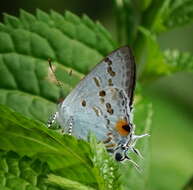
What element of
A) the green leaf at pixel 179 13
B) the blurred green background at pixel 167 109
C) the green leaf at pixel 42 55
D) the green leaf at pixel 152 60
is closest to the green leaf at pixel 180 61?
the green leaf at pixel 152 60

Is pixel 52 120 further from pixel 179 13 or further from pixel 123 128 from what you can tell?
pixel 179 13

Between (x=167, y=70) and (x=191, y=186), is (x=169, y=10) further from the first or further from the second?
(x=191, y=186)

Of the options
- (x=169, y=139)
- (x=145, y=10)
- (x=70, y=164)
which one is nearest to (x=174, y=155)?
(x=169, y=139)

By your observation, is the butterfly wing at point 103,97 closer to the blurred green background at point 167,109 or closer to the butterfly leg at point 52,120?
the butterfly leg at point 52,120

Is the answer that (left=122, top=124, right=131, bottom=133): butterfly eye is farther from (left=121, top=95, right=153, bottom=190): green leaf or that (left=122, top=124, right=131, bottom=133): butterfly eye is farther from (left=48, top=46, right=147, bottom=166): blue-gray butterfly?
(left=121, top=95, right=153, bottom=190): green leaf

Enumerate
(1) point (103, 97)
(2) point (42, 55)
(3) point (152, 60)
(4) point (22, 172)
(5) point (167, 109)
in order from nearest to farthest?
1. (4) point (22, 172)
2. (1) point (103, 97)
3. (2) point (42, 55)
4. (3) point (152, 60)
5. (5) point (167, 109)

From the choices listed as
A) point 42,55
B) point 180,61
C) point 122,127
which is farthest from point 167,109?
point 122,127

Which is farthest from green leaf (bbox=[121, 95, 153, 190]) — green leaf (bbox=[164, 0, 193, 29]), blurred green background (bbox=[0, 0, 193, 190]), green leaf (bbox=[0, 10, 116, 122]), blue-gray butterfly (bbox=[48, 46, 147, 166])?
blurred green background (bbox=[0, 0, 193, 190])
